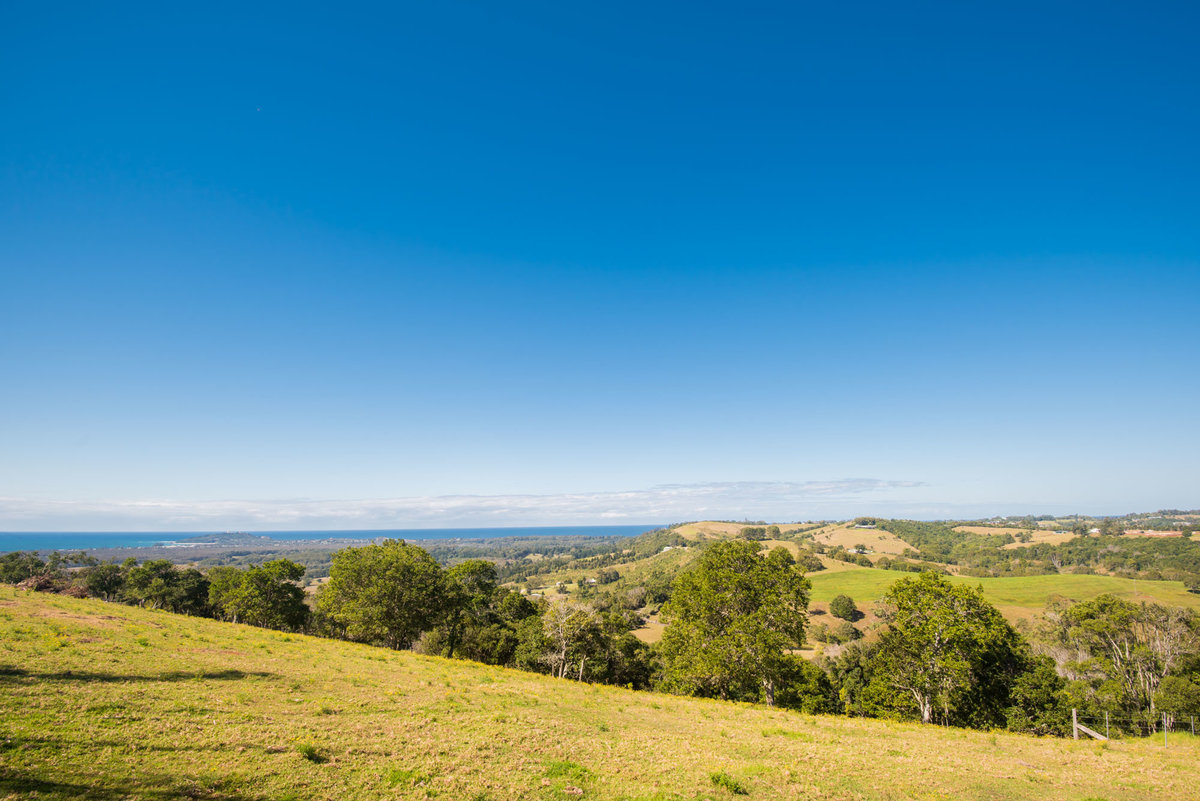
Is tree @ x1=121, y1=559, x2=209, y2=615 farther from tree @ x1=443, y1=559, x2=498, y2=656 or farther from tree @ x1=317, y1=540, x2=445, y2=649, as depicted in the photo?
tree @ x1=443, y1=559, x2=498, y2=656

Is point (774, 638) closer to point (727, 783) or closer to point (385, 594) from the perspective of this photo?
point (727, 783)

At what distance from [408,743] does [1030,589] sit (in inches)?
6948

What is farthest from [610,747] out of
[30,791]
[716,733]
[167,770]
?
[30,791]

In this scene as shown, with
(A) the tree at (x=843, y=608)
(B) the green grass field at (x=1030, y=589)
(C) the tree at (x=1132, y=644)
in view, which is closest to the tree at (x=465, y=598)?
(C) the tree at (x=1132, y=644)

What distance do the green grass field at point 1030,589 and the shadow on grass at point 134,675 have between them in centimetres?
11381

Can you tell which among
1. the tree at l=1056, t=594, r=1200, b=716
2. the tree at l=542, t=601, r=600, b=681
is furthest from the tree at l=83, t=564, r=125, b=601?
the tree at l=1056, t=594, r=1200, b=716

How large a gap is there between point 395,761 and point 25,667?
14.3 metres

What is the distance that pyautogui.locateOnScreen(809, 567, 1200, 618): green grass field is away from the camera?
10719 centimetres

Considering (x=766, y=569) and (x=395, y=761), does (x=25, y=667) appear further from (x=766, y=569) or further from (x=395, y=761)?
(x=766, y=569)

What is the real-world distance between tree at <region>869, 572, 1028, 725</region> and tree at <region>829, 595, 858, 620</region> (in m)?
94.1

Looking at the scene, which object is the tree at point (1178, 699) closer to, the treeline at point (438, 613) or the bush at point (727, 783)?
the treeline at point (438, 613)

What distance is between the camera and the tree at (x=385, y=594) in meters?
48.9

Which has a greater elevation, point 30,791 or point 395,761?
point 30,791

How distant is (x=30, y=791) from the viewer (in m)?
7.67
